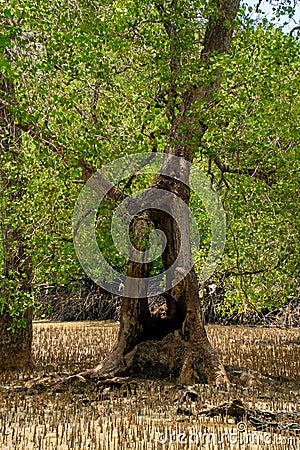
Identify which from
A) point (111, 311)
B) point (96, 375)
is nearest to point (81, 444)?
point (96, 375)

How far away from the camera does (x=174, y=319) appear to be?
11.2 meters

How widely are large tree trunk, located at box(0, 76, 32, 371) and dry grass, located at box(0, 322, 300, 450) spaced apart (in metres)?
0.52

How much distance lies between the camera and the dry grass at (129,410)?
6.71 meters

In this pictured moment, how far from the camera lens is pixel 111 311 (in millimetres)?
25016

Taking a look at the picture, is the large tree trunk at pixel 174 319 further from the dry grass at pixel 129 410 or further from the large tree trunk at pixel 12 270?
the large tree trunk at pixel 12 270

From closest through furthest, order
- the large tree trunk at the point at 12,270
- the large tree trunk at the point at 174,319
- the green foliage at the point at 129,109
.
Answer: the green foliage at the point at 129,109, the large tree trunk at the point at 12,270, the large tree trunk at the point at 174,319

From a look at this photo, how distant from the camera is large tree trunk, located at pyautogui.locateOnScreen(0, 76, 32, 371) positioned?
987cm

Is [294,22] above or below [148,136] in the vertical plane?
above

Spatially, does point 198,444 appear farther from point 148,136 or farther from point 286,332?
point 286,332

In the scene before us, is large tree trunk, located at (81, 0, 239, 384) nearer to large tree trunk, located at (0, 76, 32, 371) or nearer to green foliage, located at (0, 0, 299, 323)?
green foliage, located at (0, 0, 299, 323)

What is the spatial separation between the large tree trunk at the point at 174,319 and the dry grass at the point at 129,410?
0.56 metres

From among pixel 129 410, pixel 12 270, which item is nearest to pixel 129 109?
pixel 12 270

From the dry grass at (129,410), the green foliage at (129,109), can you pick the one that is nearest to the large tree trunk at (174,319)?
the green foliage at (129,109)

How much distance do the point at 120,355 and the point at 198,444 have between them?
4478 mm
